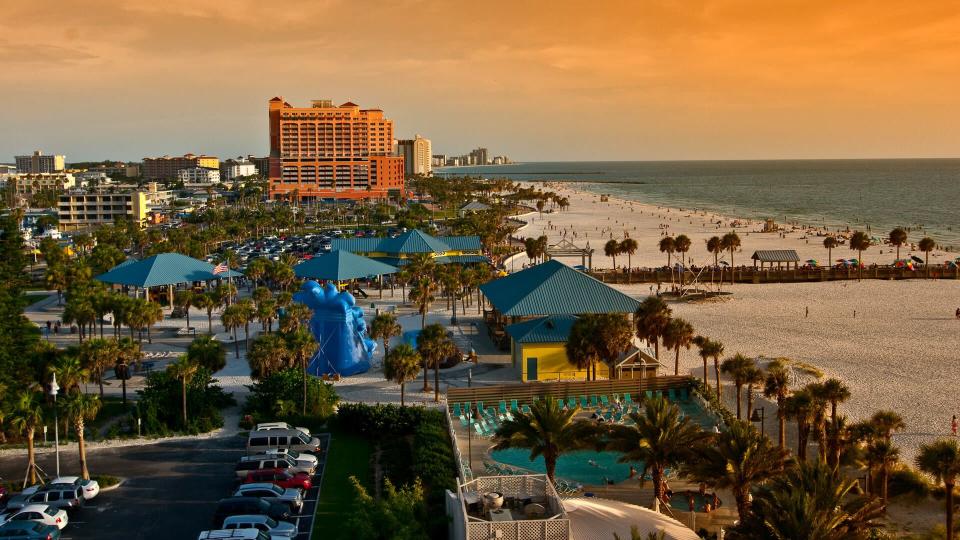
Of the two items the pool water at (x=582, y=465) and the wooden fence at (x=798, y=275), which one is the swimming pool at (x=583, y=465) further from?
the wooden fence at (x=798, y=275)

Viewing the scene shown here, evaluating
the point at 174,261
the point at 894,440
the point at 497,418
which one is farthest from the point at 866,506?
the point at 174,261

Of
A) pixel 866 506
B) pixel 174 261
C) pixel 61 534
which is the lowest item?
pixel 61 534

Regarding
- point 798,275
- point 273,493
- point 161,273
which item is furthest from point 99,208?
point 273,493

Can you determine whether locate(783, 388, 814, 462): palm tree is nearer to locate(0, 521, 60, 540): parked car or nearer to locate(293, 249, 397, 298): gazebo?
locate(0, 521, 60, 540): parked car

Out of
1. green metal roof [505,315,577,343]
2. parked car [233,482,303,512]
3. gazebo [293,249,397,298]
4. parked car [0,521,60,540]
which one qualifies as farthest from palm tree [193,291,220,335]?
parked car [0,521,60,540]

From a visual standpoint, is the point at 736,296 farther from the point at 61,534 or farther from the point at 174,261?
the point at 61,534

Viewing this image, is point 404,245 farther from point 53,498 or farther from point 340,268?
point 53,498
